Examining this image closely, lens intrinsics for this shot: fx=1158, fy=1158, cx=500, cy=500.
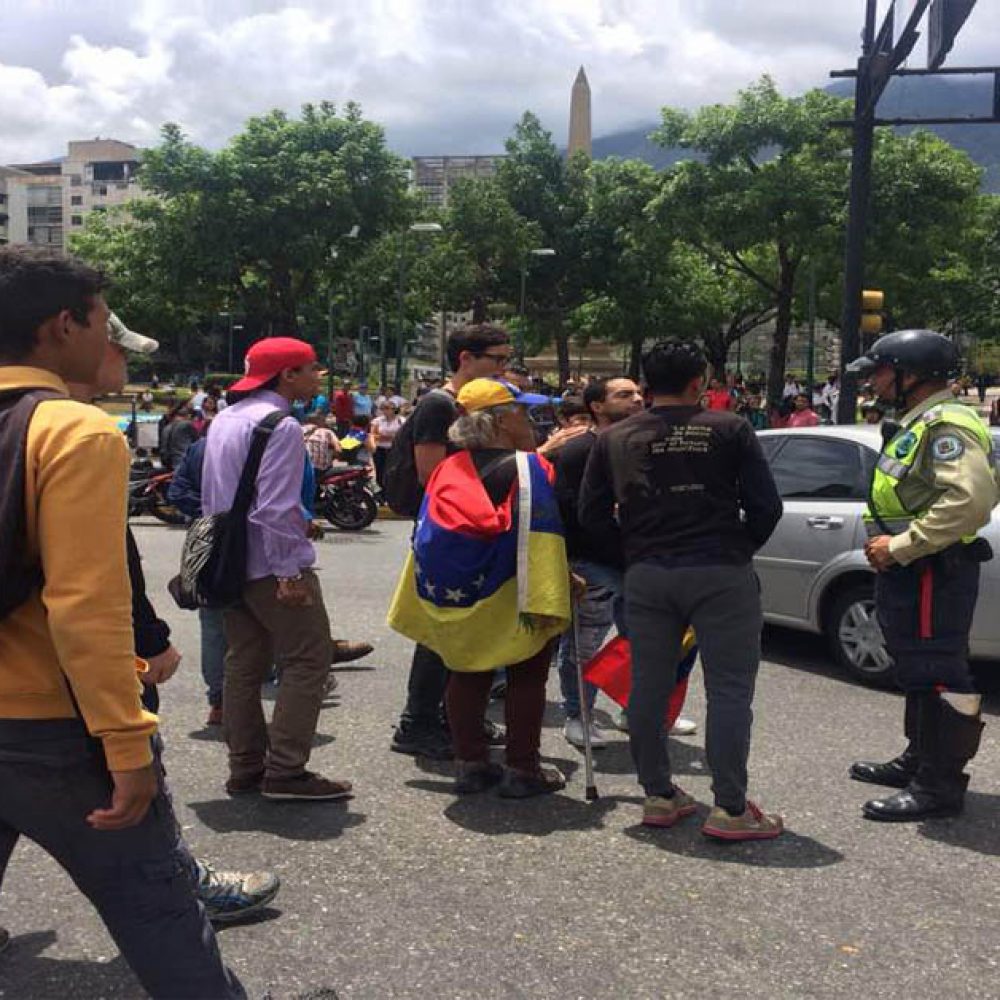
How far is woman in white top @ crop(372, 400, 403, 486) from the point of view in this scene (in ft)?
50.8

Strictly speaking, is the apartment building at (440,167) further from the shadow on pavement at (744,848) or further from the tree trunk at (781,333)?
the shadow on pavement at (744,848)

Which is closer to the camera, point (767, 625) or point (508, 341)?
point (508, 341)

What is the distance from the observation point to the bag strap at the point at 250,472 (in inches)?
161

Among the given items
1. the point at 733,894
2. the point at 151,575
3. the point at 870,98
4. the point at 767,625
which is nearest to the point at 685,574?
the point at 733,894

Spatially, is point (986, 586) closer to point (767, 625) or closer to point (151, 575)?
point (767, 625)

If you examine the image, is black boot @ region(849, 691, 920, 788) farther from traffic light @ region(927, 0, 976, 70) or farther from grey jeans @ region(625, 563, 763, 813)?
traffic light @ region(927, 0, 976, 70)

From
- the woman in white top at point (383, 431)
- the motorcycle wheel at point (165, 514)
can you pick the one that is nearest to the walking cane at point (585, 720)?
the motorcycle wheel at point (165, 514)

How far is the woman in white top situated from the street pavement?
10341 millimetres

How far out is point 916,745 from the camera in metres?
4.39

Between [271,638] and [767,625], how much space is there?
3.93 meters

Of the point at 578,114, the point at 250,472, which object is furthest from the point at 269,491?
the point at 578,114

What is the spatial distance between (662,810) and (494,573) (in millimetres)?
1037

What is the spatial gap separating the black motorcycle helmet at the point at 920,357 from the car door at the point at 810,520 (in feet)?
6.66

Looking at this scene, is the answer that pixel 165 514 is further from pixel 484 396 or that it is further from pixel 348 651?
pixel 484 396
